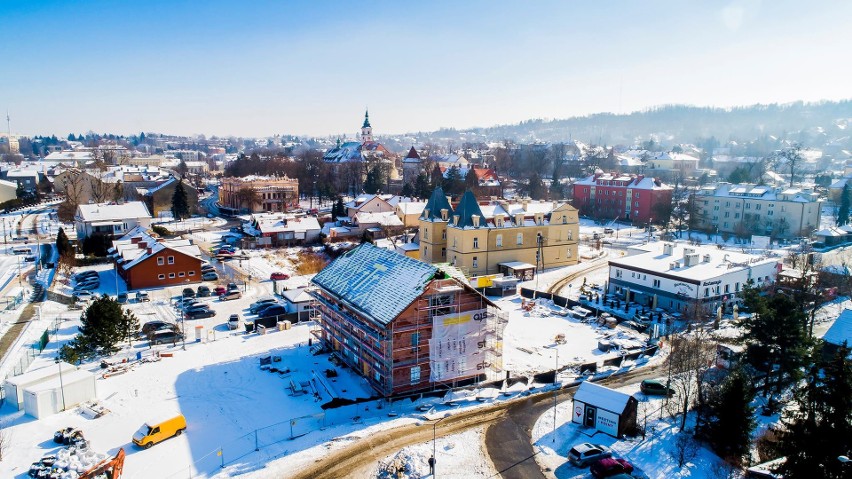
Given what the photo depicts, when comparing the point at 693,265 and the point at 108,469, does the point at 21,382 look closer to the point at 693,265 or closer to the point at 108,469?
the point at 108,469

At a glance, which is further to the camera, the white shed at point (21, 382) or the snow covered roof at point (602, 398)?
the white shed at point (21, 382)

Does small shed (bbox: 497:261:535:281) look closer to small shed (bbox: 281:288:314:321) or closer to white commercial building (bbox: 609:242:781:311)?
white commercial building (bbox: 609:242:781:311)

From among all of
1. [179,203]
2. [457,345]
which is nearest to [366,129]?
[179,203]

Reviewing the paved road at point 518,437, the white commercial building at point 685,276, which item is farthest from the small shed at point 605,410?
the white commercial building at point 685,276

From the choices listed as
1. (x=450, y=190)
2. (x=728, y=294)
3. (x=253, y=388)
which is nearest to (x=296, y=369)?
(x=253, y=388)

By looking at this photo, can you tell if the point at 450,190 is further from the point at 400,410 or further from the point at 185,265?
the point at 400,410

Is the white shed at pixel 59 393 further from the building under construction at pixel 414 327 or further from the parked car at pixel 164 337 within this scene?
the building under construction at pixel 414 327
